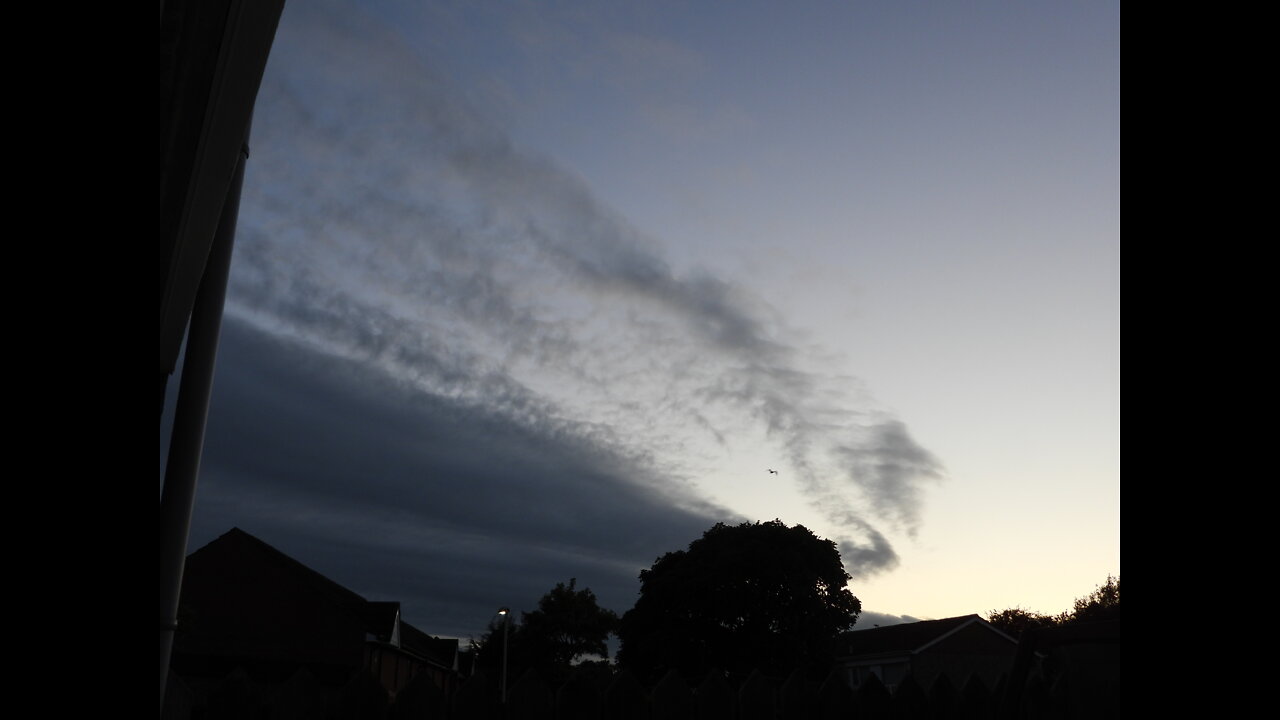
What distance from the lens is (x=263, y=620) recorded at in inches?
1297

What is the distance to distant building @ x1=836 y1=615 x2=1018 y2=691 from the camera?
4188cm

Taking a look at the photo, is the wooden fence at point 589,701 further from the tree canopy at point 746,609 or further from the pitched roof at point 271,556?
the pitched roof at point 271,556

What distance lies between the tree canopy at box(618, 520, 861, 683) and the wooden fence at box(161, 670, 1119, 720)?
31240 millimetres

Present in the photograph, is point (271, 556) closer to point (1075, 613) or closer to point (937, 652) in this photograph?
point (937, 652)

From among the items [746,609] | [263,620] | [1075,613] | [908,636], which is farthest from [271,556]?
[1075,613]

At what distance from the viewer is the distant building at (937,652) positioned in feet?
137

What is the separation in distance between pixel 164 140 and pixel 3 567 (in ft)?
5.68

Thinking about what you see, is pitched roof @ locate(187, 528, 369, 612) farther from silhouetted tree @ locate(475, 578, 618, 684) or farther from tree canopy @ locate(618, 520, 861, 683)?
silhouetted tree @ locate(475, 578, 618, 684)

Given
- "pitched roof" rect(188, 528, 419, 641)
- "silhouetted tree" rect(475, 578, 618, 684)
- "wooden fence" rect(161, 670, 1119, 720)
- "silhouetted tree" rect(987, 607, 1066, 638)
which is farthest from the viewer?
"silhouetted tree" rect(987, 607, 1066, 638)

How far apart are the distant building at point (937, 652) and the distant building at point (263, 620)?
24362 mm

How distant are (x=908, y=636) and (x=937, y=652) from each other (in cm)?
252

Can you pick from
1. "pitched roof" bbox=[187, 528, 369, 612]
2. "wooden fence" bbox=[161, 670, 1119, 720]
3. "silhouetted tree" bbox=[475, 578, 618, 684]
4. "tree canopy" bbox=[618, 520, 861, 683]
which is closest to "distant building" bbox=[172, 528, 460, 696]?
"pitched roof" bbox=[187, 528, 369, 612]

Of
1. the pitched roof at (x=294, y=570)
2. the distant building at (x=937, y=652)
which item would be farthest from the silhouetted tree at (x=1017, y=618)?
the pitched roof at (x=294, y=570)
